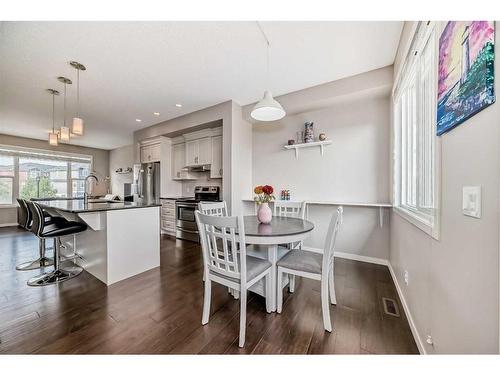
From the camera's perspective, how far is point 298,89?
10.2ft

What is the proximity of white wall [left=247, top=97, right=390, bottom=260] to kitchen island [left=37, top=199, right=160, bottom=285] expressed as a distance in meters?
2.33

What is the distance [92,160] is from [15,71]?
18.7 ft

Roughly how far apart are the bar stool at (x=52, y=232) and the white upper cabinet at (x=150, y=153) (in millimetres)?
2651

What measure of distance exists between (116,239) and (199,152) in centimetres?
259

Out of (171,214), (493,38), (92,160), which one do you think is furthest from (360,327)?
(92,160)

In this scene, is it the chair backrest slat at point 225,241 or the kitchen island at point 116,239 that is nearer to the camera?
the chair backrest slat at point 225,241

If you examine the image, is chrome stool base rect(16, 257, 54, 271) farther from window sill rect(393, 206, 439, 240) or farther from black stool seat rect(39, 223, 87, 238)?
window sill rect(393, 206, 439, 240)

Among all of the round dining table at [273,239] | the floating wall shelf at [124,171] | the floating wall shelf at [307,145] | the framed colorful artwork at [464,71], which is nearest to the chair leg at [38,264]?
the round dining table at [273,239]

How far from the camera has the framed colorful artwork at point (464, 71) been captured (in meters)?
0.70

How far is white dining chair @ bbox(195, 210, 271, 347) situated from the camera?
1.38 meters

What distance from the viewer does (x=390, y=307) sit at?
1.83m

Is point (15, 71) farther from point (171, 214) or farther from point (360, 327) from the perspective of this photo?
point (360, 327)

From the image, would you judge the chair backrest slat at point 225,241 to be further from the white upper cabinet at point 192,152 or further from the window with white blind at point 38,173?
the window with white blind at point 38,173

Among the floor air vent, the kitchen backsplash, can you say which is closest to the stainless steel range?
the kitchen backsplash
